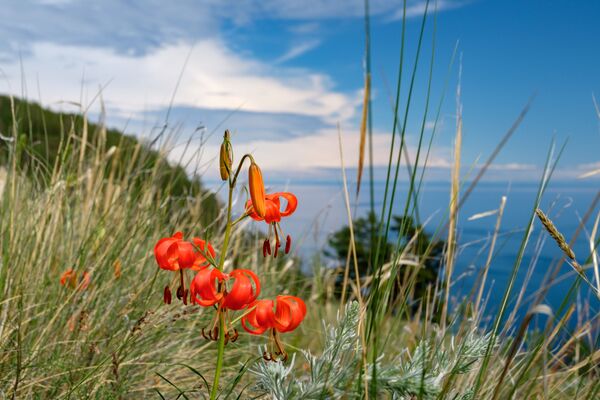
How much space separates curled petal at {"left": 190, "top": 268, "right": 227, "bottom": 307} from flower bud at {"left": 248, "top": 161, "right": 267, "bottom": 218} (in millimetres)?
171

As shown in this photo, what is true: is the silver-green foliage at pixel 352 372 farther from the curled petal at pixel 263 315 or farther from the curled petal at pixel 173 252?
the curled petal at pixel 173 252

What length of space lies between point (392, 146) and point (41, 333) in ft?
5.91

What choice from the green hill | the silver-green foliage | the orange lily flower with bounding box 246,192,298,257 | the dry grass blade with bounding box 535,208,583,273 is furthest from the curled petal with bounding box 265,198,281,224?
the green hill

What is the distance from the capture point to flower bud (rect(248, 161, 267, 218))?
1390 millimetres

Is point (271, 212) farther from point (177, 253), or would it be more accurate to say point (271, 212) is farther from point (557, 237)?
point (557, 237)

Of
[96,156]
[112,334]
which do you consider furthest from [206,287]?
[96,156]

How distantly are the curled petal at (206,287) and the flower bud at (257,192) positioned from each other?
0.17 m

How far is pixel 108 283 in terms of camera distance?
9.09ft

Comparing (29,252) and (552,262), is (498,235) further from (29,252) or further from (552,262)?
(29,252)

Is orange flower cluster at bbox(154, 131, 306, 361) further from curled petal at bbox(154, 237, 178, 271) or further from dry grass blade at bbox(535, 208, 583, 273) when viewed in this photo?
dry grass blade at bbox(535, 208, 583, 273)

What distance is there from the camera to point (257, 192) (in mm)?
1395

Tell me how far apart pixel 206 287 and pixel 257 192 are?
0.81 ft

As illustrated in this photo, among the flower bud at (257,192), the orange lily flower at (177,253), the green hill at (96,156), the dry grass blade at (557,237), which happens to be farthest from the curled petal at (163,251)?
the green hill at (96,156)

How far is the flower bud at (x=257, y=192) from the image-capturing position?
139cm
